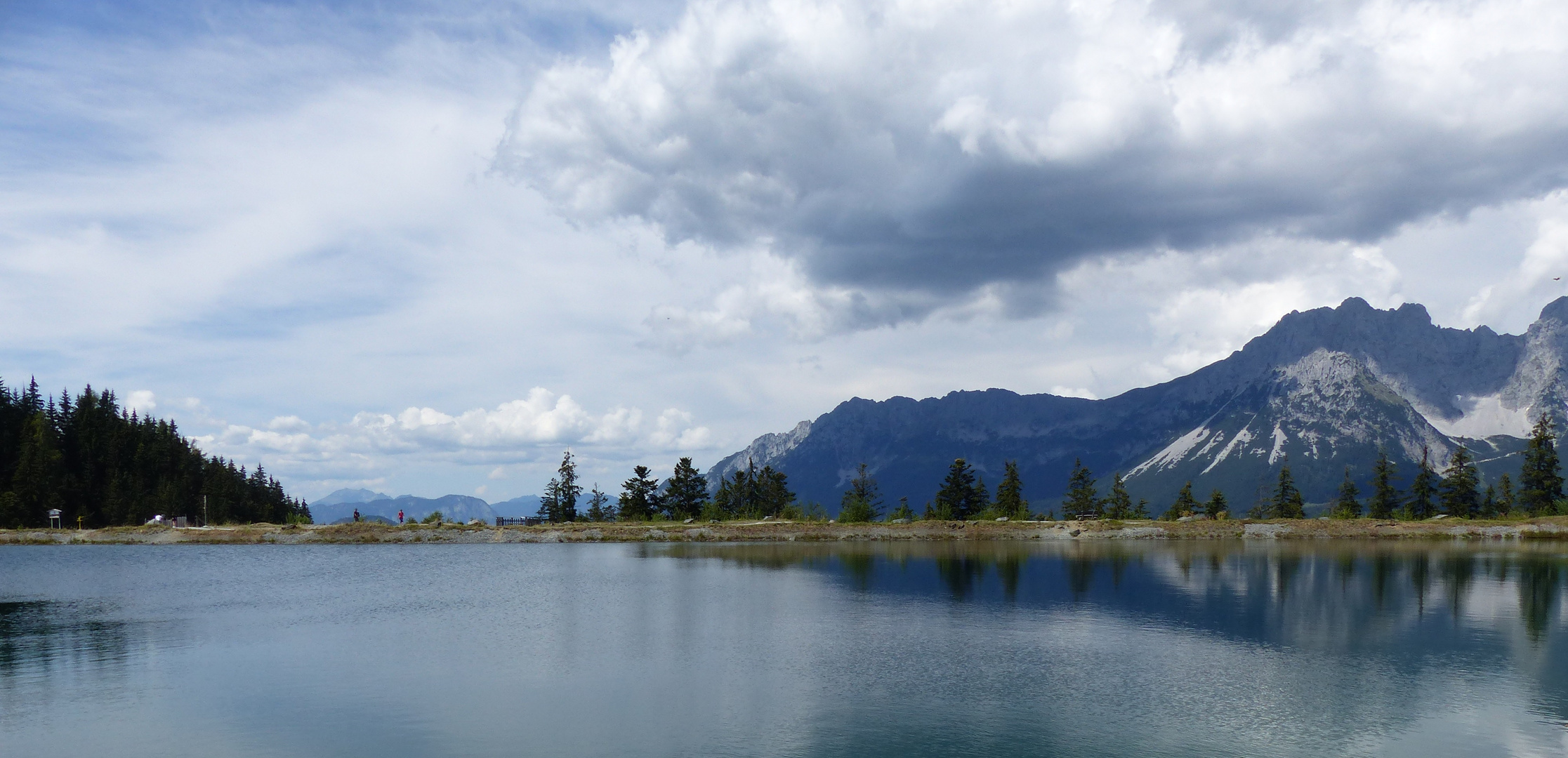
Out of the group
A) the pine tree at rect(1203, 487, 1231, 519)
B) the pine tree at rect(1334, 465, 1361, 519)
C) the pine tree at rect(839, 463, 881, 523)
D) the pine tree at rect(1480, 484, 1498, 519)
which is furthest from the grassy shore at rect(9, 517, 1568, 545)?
the pine tree at rect(1480, 484, 1498, 519)

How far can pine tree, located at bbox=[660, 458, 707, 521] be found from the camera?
15750 cm

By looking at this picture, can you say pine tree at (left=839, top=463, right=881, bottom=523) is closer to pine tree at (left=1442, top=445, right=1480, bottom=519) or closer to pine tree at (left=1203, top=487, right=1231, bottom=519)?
pine tree at (left=1203, top=487, right=1231, bottom=519)

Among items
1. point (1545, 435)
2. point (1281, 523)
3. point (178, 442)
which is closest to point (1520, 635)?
point (1281, 523)

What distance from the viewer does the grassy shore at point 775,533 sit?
138m

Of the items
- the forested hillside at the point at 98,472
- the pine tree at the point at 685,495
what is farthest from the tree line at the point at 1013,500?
the forested hillside at the point at 98,472

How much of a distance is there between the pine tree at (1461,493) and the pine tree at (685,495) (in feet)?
407

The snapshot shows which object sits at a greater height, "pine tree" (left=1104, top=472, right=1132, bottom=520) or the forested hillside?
the forested hillside

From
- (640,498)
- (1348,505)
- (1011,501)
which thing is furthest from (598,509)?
(1348,505)

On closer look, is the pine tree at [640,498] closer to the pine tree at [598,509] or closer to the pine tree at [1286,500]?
the pine tree at [598,509]

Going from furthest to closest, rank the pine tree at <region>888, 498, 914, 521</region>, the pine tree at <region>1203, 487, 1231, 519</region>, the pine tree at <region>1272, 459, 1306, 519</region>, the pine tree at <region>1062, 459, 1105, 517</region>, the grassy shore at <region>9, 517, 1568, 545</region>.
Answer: the pine tree at <region>1062, 459, 1105, 517</region>, the pine tree at <region>1272, 459, 1306, 519</region>, the pine tree at <region>1203, 487, 1231, 519</region>, the pine tree at <region>888, 498, 914, 521</region>, the grassy shore at <region>9, 517, 1568, 545</region>

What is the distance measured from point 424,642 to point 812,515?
113076mm

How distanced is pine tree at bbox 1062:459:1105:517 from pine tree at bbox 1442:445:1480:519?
2135 inches

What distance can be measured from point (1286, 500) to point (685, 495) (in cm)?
10772

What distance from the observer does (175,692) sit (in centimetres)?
3441
